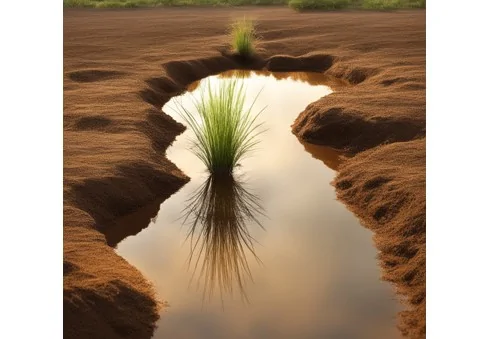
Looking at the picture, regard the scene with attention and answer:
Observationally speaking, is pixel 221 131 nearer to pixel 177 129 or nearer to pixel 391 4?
pixel 177 129

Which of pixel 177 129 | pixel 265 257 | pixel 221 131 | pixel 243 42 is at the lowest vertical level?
pixel 265 257

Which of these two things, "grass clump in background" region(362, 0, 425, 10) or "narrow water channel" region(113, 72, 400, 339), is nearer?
"narrow water channel" region(113, 72, 400, 339)

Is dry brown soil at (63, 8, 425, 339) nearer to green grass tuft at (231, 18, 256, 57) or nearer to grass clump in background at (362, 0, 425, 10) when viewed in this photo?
green grass tuft at (231, 18, 256, 57)

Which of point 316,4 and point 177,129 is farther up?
point 316,4

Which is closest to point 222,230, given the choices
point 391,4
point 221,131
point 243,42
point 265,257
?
point 265,257

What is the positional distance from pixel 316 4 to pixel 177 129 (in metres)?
7.05

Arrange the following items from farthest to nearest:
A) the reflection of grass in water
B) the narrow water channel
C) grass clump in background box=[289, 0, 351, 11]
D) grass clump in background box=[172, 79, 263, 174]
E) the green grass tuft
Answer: grass clump in background box=[289, 0, 351, 11] < the green grass tuft < grass clump in background box=[172, 79, 263, 174] < the reflection of grass in water < the narrow water channel

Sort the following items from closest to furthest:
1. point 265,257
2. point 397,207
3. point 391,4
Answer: point 265,257 < point 397,207 < point 391,4

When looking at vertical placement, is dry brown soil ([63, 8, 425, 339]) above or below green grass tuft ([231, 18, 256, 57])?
below

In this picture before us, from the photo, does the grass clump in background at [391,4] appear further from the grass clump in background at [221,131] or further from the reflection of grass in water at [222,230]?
the reflection of grass in water at [222,230]

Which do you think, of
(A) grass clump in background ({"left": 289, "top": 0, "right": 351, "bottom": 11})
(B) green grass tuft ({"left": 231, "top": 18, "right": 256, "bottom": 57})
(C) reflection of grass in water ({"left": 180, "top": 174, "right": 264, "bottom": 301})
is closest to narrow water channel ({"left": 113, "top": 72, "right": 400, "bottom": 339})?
(C) reflection of grass in water ({"left": 180, "top": 174, "right": 264, "bottom": 301})

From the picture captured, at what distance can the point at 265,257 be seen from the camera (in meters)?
3.37

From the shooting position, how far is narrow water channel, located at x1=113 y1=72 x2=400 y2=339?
277 centimetres
